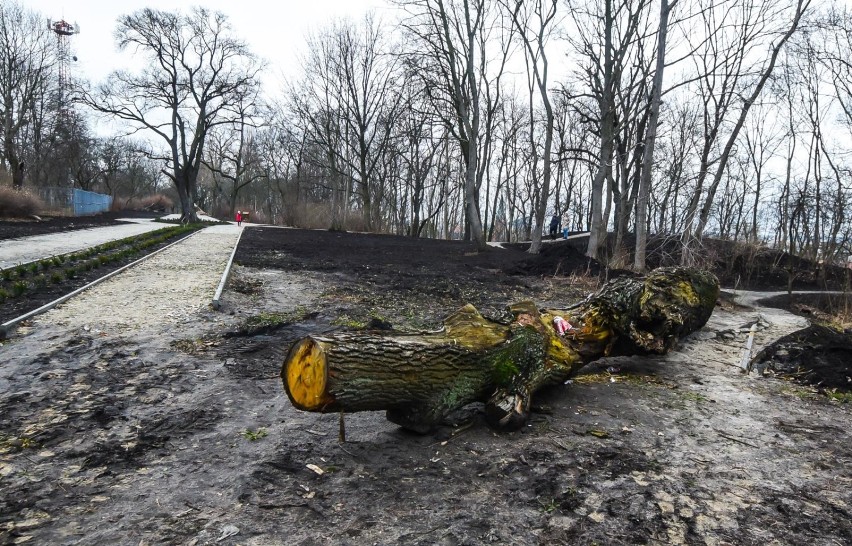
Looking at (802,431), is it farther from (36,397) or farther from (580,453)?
(36,397)

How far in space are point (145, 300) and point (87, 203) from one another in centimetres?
3852

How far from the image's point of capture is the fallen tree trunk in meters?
3.08

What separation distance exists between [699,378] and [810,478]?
91.0 inches

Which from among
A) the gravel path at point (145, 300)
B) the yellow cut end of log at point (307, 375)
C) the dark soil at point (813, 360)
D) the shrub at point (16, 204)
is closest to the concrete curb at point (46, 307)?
the gravel path at point (145, 300)

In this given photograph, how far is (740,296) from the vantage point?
1166 centimetres

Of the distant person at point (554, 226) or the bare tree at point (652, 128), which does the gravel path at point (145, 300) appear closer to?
the bare tree at point (652, 128)

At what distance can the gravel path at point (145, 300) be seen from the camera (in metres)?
6.07

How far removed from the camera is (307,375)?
3.06 m

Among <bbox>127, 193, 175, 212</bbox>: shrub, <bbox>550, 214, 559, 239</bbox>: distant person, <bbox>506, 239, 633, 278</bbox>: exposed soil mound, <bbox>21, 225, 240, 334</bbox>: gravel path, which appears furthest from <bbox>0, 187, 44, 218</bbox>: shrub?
<bbox>127, 193, 175, 212</bbox>: shrub

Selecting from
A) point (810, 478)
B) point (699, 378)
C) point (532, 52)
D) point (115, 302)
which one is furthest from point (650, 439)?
point (532, 52)

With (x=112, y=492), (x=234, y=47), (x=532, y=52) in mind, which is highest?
(x=234, y=47)

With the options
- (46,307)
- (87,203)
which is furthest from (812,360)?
(87,203)

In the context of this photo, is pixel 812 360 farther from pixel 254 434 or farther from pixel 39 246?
pixel 39 246

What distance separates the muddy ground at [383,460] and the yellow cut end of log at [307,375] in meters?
0.41
